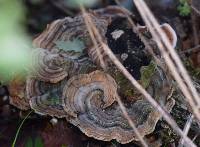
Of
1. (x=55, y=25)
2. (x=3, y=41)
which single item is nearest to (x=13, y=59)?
(x=3, y=41)

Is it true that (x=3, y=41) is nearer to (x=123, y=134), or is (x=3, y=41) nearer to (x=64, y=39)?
(x=123, y=134)

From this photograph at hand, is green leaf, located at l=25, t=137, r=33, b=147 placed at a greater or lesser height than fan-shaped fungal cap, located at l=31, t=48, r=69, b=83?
lesser

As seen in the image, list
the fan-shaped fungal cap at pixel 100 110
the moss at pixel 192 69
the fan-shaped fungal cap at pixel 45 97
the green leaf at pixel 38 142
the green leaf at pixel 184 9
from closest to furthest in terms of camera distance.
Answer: the fan-shaped fungal cap at pixel 100 110 < the fan-shaped fungal cap at pixel 45 97 < the green leaf at pixel 38 142 < the moss at pixel 192 69 < the green leaf at pixel 184 9

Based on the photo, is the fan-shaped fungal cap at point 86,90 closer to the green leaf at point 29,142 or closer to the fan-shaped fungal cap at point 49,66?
the fan-shaped fungal cap at point 49,66

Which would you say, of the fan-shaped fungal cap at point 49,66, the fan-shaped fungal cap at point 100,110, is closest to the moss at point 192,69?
the fan-shaped fungal cap at point 100,110

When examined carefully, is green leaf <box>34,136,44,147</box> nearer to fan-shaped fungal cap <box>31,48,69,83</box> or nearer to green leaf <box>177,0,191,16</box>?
fan-shaped fungal cap <box>31,48,69,83</box>

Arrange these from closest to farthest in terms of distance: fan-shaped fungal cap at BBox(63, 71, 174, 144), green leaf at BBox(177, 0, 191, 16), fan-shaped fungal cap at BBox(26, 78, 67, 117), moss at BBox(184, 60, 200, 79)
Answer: fan-shaped fungal cap at BBox(63, 71, 174, 144)
fan-shaped fungal cap at BBox(26, 78, 67, 117)
moss at BBox(184, 60, 200, 79)
green leaf at BBox(177, 0, 191, 16)

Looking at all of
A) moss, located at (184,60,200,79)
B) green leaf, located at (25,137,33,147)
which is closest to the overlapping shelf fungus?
green leaf, located at (25,137,33,147)
